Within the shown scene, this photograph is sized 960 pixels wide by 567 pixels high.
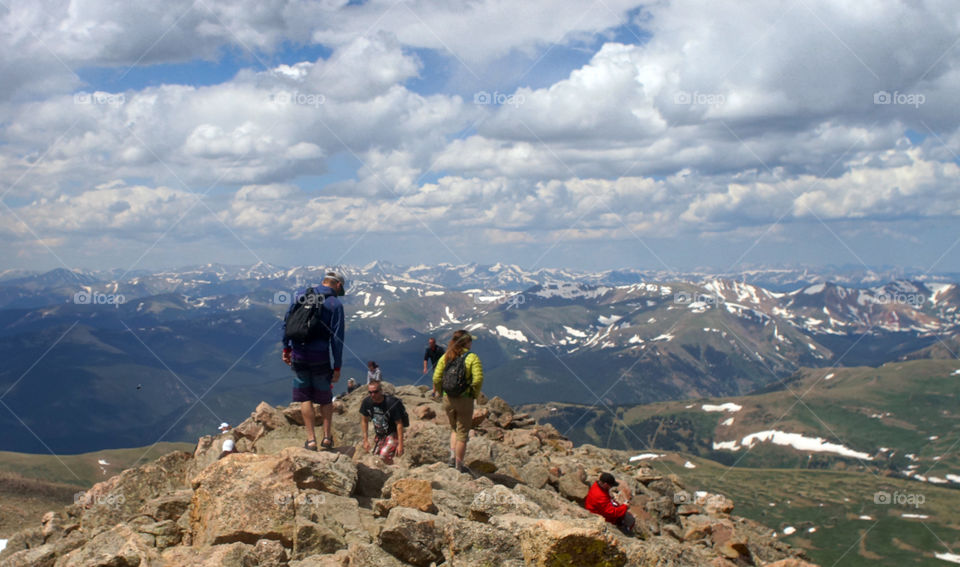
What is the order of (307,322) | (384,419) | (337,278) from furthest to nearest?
(384,419), (337,278), (307,322)

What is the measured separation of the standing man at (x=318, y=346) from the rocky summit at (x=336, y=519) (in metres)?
2.43

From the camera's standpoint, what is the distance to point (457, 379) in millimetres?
17719

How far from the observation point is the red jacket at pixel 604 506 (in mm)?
19609

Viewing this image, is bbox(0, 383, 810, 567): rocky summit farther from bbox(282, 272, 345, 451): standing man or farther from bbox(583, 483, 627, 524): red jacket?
bbox(282, 272, 345, 451): standing man

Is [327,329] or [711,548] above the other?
[327,329]

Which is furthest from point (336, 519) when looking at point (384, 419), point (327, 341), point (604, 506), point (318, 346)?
point (604, 506)

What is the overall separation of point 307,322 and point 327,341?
41.3 inches

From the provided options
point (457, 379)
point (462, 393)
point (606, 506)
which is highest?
point (457, 379)

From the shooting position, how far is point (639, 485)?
29422 millimetres

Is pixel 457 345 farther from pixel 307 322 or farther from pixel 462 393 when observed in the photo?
pixel 307 322

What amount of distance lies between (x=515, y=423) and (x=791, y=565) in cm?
1825

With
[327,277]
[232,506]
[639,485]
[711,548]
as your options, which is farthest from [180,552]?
[639,485]

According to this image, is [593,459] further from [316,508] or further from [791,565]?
[316,508]

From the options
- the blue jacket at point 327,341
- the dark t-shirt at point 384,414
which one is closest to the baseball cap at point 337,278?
the blue jacket at point 327,341
